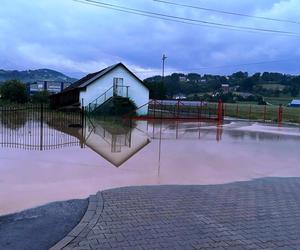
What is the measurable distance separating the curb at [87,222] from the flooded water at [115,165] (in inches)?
24.5

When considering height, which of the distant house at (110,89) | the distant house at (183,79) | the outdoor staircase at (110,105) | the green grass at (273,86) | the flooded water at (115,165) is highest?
the distant house at (183,79)

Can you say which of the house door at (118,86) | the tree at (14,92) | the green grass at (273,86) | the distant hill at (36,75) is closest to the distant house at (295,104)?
the green grass at (273,86)

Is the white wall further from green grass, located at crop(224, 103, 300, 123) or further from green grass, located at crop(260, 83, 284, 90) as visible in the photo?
green grass, located at crop(260, 83, 284, 90)

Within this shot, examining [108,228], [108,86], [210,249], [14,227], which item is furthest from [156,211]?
[108,86]

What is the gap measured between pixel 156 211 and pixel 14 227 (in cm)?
215

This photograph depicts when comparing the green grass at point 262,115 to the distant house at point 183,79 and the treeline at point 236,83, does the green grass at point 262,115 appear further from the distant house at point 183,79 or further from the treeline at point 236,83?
the distant house at point 183,79

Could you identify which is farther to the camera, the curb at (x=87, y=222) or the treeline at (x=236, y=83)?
the treeline at (x=236, y=83)

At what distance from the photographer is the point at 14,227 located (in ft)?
17.4

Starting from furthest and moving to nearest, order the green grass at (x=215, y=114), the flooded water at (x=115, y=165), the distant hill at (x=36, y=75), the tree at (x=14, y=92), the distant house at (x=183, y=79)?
the distant hill at (x=36, y=75) < the distant house at (x=183, y=79) < the tree at (x=14, y=92) < the green grass at (x=215, y=114) < the flooded water at (x=115, y=165)

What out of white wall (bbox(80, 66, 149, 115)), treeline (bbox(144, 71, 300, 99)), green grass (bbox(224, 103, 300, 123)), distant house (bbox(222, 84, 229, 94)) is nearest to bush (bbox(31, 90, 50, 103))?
white wall (bbox(80, 66, 149, 115))

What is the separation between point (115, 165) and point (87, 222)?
4.88 metres

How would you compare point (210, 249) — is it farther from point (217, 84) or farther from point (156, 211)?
point (217, 84)

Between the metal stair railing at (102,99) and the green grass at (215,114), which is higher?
the metal stair railing at (102,99)

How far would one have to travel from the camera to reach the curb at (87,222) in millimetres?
4691
